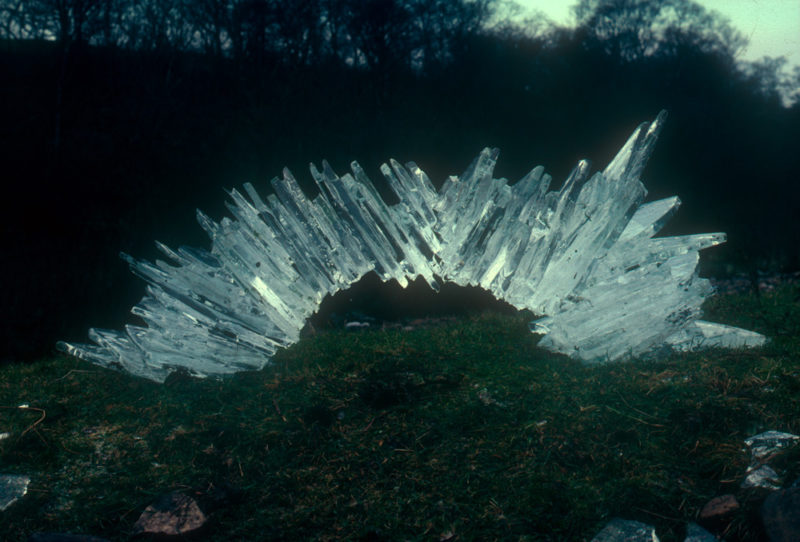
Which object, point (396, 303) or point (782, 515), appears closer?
point (782, 515)

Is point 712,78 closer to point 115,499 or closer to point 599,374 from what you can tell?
point 599,374

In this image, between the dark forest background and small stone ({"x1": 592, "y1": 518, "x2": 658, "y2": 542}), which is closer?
small stone ({"x1": 592, "y1": 518, "x2": 658, "y2": 542})

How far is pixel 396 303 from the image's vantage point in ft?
20.7

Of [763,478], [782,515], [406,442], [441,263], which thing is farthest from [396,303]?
[782,515]

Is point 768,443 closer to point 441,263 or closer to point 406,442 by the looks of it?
point 406,442

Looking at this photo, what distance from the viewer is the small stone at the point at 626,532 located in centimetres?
A: 207

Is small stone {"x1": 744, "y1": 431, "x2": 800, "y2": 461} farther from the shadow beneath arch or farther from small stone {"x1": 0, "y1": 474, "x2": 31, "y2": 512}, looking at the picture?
the shadow beneath arch

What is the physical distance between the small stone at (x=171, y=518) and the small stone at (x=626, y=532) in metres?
1.38

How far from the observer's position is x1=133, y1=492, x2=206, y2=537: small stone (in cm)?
215

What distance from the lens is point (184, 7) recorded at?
8.73 meters

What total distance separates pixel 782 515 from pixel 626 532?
0.49 meters

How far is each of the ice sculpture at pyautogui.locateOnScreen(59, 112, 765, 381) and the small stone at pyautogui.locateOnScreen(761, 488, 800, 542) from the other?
1.38 metres

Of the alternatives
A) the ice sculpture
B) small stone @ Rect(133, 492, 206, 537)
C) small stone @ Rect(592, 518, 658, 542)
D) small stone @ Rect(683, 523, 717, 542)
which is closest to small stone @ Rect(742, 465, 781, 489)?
small stone @ Rect(683, 523, 717, 542)

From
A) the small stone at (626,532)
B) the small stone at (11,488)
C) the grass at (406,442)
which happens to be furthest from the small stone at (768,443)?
the small stone at (11,488)
